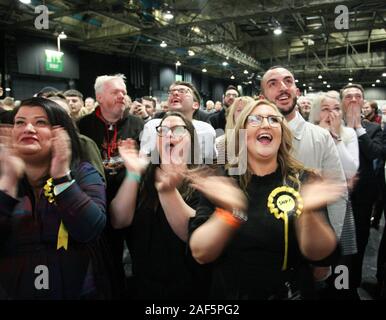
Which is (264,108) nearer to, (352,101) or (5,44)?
(352,101)

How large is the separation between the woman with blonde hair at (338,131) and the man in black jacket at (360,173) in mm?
166

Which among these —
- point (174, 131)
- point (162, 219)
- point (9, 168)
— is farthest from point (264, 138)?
point (9, 168)

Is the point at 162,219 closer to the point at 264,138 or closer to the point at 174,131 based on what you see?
the point at 174,131

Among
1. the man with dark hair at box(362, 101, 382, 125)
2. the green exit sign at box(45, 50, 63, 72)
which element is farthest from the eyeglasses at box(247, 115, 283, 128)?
the green exit sign at box(45, 50, 63, 72)

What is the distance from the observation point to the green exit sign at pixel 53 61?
723cm

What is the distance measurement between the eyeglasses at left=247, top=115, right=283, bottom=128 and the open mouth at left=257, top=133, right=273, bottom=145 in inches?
1.5

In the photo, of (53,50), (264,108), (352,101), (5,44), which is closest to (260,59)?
(53,50)

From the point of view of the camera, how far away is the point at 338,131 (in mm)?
2004

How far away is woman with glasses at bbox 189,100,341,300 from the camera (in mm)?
1040

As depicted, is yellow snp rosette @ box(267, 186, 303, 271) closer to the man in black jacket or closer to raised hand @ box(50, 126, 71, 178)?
raised hand @ box(50, 126, 71, 178)

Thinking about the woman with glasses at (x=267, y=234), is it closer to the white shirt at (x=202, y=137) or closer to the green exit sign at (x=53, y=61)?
the white shirt at (x=202, y=137)

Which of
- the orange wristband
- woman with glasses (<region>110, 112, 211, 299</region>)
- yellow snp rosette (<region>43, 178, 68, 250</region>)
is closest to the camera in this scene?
the orange wristband

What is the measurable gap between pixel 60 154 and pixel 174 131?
0.45 meters
